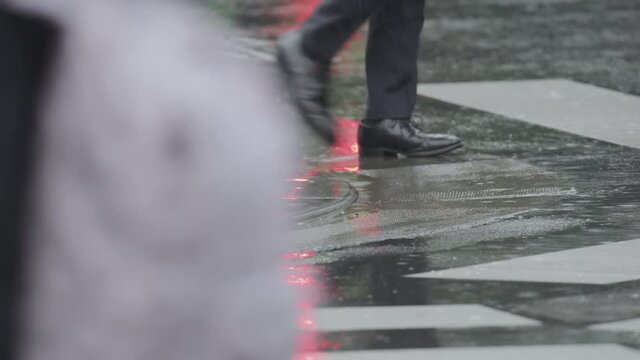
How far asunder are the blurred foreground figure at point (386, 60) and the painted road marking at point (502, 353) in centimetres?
273

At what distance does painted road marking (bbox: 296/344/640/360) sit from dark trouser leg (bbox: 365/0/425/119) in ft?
10.9

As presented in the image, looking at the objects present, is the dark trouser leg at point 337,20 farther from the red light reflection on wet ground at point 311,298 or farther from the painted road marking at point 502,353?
the painted road marking at point 502,353

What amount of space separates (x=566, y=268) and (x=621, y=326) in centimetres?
81

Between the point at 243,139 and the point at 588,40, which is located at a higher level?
the point at 243,139

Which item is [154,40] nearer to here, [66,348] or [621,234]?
[66,348]

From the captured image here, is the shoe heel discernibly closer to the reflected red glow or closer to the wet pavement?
the wet pavement

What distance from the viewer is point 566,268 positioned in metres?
5.50

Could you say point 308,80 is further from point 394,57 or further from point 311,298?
point 311,298

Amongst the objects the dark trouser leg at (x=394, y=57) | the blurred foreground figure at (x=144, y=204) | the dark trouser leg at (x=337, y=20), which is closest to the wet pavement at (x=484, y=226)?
the blurred foreground figure at (x=144, y=204)

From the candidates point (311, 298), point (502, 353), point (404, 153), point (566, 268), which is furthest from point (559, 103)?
point (502, 353)

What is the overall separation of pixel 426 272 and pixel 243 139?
3779 millimetres

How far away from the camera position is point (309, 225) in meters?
6.36

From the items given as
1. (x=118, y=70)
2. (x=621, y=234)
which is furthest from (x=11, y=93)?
(x=621, y=234)

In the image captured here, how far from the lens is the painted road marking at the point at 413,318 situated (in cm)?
477
